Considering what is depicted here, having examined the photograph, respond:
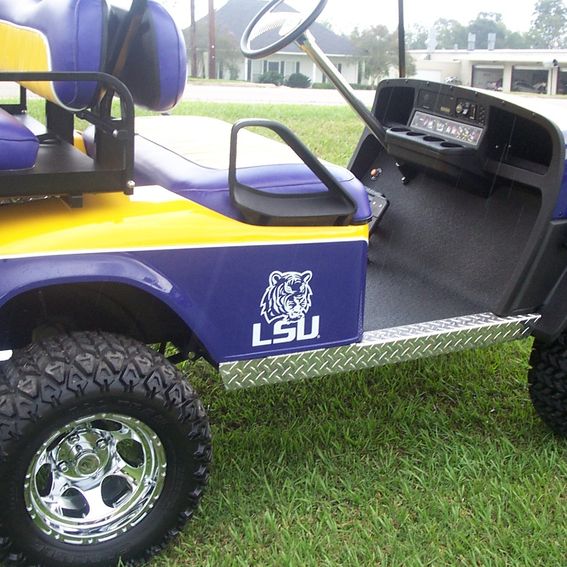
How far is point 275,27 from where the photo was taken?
8.41 ft

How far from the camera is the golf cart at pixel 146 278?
194 centimetres

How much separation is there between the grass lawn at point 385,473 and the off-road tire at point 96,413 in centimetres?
16

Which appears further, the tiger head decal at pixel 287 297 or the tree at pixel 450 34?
the tree at pixel 450 34

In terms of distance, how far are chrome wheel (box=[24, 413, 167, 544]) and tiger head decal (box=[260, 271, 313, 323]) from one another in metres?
0.45

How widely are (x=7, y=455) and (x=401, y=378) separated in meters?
1.82

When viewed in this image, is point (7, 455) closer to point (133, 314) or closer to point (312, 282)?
point (133, 314)

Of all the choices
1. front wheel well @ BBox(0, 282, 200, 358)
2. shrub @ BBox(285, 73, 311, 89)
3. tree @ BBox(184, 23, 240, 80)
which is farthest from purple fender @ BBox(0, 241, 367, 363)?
tree @ BBox(184, 23, 240, 80)

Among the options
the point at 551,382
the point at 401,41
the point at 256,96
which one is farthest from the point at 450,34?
the point at 256,96

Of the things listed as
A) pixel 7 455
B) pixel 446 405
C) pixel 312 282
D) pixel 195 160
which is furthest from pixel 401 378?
pixel 7 455

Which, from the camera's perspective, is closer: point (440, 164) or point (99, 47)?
point (99, 47)

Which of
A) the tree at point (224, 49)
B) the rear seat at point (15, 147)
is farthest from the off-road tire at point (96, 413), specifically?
the tree at point (224, 49)

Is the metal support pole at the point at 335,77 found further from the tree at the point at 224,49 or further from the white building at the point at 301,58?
the tree at the point at 224,49

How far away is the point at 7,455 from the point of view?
1.93 meters

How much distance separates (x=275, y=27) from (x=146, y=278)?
3.35 feet
